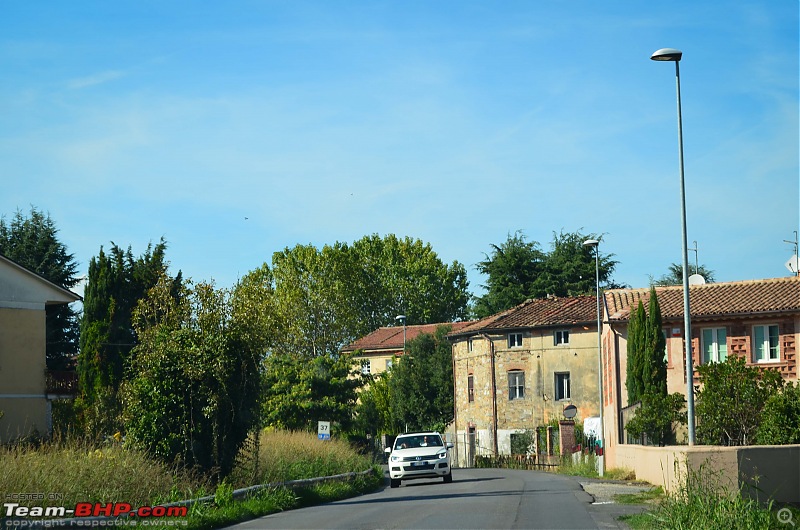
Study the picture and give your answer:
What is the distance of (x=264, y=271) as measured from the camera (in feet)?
275

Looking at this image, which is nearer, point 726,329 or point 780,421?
point 780,421

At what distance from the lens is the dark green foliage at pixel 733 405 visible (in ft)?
106

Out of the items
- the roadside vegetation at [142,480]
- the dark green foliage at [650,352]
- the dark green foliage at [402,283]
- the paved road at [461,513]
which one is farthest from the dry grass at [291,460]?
the dark green foliage at [402,283]

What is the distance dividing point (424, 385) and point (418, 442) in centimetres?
4013

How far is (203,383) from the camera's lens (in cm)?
2197

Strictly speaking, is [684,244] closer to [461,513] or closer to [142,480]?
[461,513]

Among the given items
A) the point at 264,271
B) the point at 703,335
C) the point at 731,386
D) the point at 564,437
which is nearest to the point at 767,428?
the point at 731,386

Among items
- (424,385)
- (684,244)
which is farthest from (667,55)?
(424,385)

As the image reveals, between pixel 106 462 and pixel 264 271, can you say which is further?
pixel 264 271

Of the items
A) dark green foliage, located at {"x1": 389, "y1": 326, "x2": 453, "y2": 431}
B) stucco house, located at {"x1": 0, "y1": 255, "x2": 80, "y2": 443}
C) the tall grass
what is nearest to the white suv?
stucco house, located at {"x1": 0, "y1": 255, "x2": 80, "y2": 443}

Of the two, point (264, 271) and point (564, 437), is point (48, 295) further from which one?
point (264, 271)

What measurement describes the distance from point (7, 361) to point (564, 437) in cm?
3029

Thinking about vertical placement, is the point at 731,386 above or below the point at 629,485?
above

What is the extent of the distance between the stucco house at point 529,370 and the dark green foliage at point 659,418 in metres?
21.4
